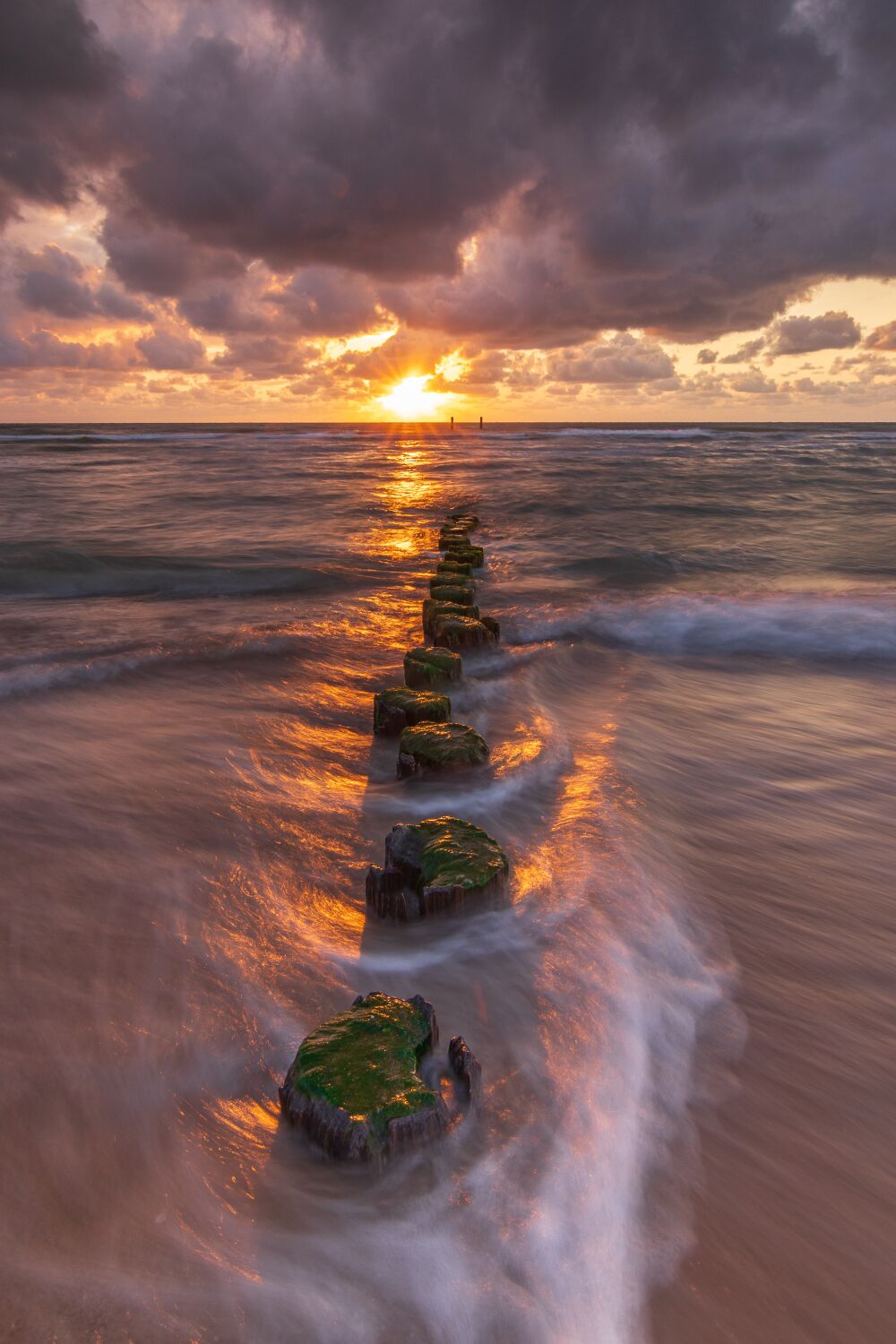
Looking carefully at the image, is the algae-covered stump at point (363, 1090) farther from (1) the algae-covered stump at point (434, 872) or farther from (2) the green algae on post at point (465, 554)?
(2) the green algae on post at point (465, 554)

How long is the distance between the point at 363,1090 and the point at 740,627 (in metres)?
7.58

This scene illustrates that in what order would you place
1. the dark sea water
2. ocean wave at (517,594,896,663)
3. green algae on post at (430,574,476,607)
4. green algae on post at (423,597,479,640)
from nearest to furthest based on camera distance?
1. the dark sea water
2. green algae on post at (423,597,479,640)
3. ocean wave at (517,594,896,663)
4. green algae on post at (430,574,476,607)

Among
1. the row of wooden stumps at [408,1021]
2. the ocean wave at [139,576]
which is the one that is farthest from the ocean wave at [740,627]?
the ocean wave at [139,576]

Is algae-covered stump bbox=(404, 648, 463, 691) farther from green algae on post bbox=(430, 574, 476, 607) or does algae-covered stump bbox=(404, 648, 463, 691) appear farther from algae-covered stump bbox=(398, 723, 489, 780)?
green algae on post bbox=(430, 574, 476, 607)

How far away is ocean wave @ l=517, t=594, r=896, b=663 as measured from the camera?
7.67 m

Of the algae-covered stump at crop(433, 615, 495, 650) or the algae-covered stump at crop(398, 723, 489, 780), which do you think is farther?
the algae-covered stump at crop(433, 615, 495, 650)

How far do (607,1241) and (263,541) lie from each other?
13.1 metres

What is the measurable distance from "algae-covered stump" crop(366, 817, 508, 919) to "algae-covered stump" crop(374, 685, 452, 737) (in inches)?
59.6

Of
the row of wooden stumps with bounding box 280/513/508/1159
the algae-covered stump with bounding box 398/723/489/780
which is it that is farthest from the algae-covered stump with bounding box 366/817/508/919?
the algae-covered stump with bounding box 398/723/489/780

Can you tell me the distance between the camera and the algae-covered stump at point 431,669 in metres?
5.66

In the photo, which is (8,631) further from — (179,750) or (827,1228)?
(827,1228)

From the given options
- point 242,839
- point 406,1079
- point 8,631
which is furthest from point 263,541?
point 406,1079

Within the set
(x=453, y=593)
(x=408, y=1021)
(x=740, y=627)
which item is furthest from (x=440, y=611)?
(x=408, y=1021)

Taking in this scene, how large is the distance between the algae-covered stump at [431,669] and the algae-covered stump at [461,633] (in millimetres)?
1095
